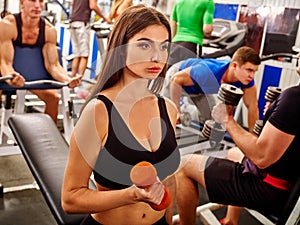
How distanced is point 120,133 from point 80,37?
157 inches

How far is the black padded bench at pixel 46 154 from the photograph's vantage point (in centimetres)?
151

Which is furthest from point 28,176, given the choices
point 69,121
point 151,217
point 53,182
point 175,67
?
point 151,217

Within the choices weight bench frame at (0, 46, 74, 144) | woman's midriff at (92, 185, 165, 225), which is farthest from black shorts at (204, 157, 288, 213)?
weight bench frame at (0, 46, 74, 144)

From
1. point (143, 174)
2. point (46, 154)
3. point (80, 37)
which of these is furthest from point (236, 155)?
point (80, 37)

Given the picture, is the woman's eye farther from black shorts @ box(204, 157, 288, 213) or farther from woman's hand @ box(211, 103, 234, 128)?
black shorts @ box(204, 157, 288, 213)

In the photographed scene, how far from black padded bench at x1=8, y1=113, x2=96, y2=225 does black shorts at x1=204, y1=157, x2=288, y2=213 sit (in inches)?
24.6

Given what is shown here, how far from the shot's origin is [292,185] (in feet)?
5.59

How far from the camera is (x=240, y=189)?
5.96 feet

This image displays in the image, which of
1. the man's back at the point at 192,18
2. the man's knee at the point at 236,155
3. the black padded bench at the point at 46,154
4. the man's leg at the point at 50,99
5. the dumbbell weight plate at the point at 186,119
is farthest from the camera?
the dumbbell weight plate at the point at 186,119

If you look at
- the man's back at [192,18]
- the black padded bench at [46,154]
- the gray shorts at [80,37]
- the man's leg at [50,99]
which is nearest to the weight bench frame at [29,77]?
the man's leg at [50,99]

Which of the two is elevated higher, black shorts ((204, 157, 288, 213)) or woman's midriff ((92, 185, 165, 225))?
woman's midriff ((92, 185, 165, 225))

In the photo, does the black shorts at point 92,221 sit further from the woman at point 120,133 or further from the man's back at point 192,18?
the man's back at point 192,18

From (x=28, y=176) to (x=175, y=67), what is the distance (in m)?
1.62

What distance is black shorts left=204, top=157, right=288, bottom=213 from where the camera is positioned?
176 cm
